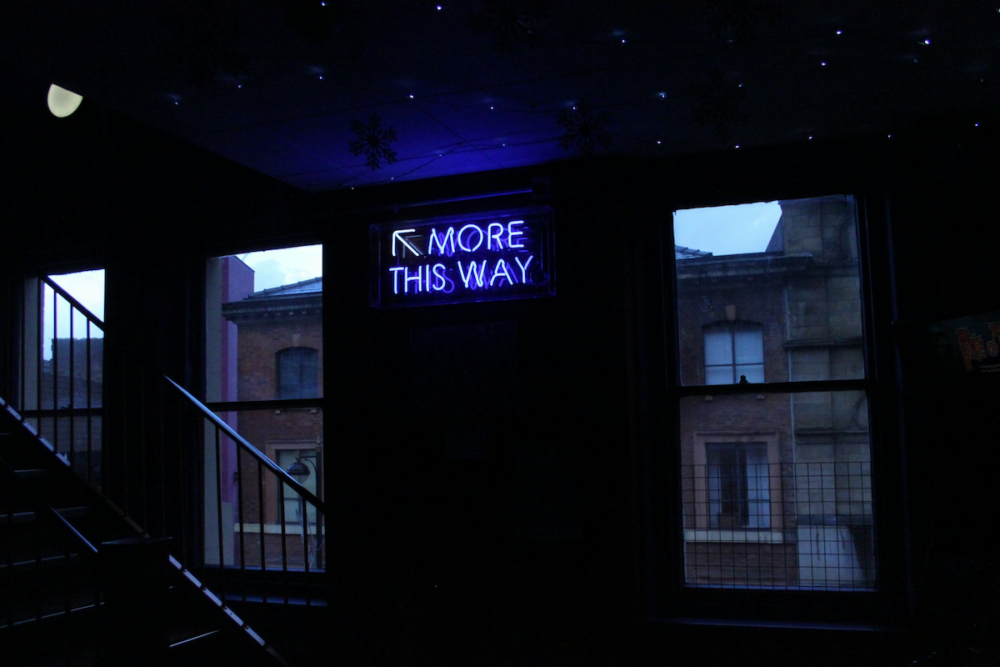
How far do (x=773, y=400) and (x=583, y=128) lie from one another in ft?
→ 5.39

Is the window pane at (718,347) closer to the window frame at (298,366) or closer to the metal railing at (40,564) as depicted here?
the window frame at (298,366)

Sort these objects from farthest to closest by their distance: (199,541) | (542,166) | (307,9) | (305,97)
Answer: (199,541), (542,166), (305,97), (307,9)

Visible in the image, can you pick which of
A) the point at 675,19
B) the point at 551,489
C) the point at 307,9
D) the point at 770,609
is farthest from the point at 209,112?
the point at 770,609

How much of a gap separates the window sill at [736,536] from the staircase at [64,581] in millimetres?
2142

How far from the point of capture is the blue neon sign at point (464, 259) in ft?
12.9

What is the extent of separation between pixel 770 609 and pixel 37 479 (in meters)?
3.64

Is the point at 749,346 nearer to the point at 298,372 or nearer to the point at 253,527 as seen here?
the point at 298,372

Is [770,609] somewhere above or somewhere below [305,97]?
below

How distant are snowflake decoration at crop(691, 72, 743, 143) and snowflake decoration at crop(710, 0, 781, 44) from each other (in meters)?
0.35

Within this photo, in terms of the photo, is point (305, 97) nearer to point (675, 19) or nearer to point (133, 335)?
point (675, 19)

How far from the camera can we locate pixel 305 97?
3.21 meters

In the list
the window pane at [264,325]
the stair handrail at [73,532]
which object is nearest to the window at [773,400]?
the window pane at [264,325]

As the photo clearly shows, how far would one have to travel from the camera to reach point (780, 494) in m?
3.82

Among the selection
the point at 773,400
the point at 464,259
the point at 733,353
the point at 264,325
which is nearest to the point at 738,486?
the point at 773,400
